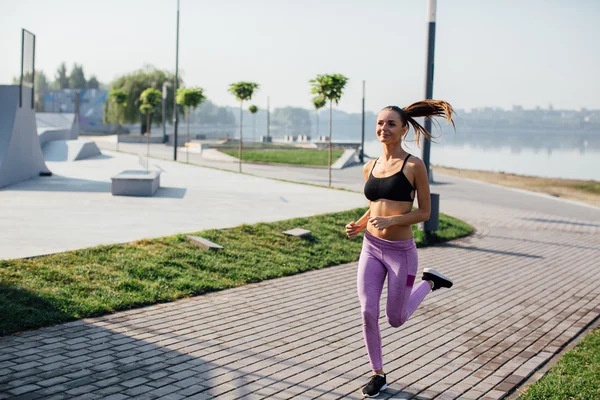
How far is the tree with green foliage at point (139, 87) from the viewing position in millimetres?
Answer: 65562

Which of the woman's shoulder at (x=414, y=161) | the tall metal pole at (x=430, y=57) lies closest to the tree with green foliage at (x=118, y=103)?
the tall metal pole at (x=430, y=57)

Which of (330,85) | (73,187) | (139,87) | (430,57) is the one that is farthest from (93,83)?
(430,57)

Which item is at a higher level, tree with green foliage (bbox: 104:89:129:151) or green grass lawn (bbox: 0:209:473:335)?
tree with green foliage (bbox: 104:89:129:151)

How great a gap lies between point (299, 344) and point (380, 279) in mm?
1488

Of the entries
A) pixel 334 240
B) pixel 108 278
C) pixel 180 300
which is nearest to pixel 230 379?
pixel 180 300

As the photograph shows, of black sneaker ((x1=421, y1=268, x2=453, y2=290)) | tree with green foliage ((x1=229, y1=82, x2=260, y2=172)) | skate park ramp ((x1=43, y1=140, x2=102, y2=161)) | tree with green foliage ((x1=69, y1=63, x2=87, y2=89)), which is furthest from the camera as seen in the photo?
tree with green foliage ((x1=69, y1=63, x2=87, y2=89))

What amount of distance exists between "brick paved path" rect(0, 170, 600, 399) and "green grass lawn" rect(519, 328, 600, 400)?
0.21 metres

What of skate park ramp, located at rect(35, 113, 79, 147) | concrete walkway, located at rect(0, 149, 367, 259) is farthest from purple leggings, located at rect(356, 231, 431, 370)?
skate park ramp, located at rect(35, 113, 79, 147)

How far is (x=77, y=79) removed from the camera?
155 metres

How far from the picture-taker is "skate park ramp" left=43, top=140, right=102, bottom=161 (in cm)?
2733

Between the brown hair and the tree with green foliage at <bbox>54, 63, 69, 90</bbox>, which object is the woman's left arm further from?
the tree with green foliage at <bbox>54, 63, 69, 90</bbox>

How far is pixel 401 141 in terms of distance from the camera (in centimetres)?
507

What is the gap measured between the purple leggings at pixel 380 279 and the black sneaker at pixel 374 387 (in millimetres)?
86

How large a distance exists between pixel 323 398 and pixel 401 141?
6.22 feet
